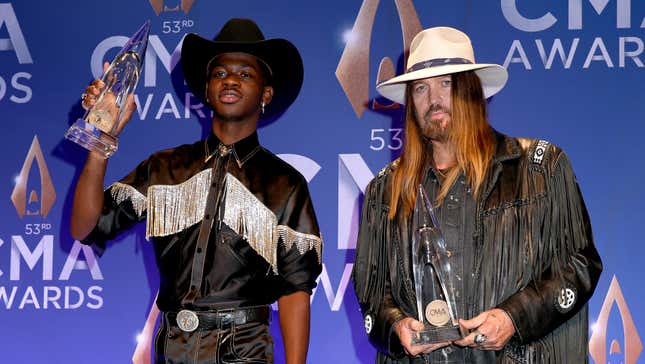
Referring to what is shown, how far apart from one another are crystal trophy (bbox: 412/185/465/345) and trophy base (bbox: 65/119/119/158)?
1.11m

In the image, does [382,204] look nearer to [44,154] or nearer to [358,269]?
[358,269]

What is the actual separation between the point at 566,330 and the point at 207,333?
3.95 ft

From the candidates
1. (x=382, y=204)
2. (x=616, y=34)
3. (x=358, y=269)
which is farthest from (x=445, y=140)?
(x=616, y=34)

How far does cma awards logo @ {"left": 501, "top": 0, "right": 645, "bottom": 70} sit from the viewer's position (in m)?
4.13

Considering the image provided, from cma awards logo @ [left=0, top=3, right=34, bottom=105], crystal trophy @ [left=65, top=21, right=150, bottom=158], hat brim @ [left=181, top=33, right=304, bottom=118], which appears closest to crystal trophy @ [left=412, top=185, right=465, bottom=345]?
hat brim @ [left=181, top=33, right=304, bottom=118]

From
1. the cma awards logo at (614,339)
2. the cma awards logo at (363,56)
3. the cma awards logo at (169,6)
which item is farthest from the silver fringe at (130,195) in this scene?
the cma awards logo at (614,339)

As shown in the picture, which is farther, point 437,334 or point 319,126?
point 319,126

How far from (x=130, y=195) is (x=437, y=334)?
1386mm

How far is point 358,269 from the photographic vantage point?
3145mm

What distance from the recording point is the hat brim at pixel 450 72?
2.97m

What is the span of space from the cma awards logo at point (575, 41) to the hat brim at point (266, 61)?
1.12 m

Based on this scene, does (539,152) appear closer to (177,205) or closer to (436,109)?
(436,109)

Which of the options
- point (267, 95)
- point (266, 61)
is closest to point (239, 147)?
point (267, 95)

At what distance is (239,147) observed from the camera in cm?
347
